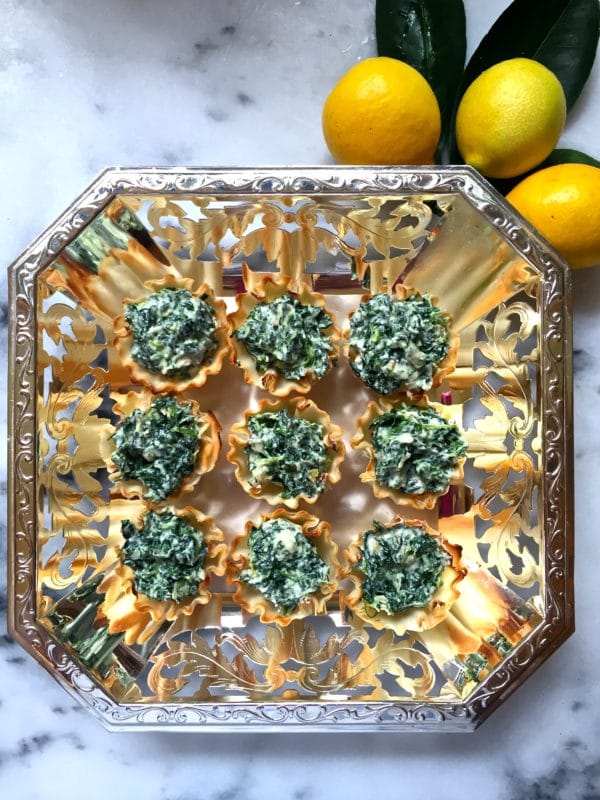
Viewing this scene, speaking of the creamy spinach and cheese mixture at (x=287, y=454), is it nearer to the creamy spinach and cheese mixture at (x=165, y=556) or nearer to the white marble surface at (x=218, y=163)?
the creamy spinach and cheese mixture at (x=165, y=556)

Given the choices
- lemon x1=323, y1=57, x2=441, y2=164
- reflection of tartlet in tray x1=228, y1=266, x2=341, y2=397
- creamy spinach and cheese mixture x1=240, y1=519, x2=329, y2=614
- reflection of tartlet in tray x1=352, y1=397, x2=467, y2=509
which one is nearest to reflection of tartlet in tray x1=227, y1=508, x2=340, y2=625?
creamy spinach and cheese mixture x1=240, y1=519, x2=329, y2=614

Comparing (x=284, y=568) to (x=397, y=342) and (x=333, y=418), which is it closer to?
(x=333, y=418)

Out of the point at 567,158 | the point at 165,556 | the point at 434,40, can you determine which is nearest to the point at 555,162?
the point at 567,158

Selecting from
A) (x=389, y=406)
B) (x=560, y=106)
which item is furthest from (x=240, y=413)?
(x=560, y=106)

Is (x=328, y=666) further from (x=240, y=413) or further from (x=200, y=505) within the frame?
(x=240, y=413)

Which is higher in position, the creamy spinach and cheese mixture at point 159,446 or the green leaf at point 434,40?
the green leaf at point 434,40

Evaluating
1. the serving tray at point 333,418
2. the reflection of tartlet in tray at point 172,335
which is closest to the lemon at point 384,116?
the serving tray at point 333,418
